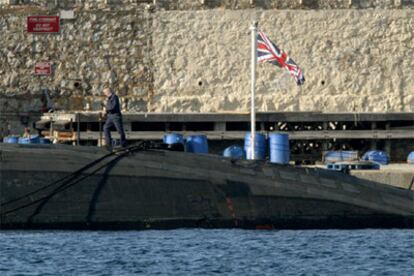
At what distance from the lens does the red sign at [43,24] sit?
4469cm

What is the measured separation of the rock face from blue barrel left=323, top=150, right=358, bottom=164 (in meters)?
5.14

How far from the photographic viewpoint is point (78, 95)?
44.7 metres

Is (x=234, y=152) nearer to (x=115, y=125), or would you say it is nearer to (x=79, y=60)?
(x=115, y=125)

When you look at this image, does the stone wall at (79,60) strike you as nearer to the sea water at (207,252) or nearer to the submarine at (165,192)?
the submarine at (165,192)

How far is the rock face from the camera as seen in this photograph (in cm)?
4472

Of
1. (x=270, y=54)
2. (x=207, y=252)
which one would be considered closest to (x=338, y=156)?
(x=270, y=54)

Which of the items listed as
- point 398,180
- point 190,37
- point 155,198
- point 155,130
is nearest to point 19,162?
point 155,198

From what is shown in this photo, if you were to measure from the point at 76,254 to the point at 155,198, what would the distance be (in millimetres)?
3311

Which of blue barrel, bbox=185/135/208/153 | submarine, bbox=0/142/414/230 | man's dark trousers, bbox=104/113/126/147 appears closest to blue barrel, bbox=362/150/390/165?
blue barrel, bbox=185/135/208/153

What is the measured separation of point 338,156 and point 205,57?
6672 mm

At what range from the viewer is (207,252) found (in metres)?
29.0

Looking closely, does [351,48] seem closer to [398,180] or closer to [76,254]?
[398,180]

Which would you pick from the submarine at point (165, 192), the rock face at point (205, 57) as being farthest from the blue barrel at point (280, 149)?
the rock face at point (205, 57)

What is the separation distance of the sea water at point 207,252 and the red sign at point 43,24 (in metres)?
14.2
